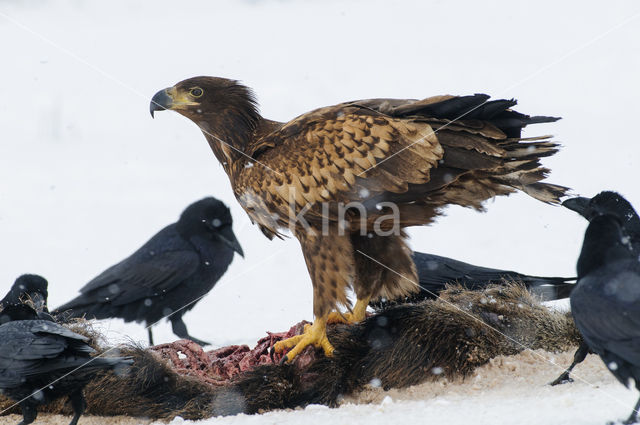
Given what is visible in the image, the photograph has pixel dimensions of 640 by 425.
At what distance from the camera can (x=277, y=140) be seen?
15.2 ft

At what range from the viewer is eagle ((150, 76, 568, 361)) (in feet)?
13.6

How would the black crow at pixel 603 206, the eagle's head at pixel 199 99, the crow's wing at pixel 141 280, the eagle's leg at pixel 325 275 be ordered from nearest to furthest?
1. the black crow at pixel 603 206
2. the eagle's leg at pixel 325 275
3. the eagle's head at pixel 199 99
4. the crow's wing at pixel 141 280

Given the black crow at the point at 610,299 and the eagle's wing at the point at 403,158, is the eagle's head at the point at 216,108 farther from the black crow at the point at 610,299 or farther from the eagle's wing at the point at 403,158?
the black crow at the point at 610,299

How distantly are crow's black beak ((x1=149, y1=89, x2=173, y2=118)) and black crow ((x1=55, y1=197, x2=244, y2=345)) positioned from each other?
1.46 m

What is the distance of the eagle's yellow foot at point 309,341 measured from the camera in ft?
13.7

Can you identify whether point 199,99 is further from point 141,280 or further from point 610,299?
point 610,299

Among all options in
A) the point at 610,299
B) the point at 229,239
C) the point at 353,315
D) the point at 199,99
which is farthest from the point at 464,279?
the point at 610,299

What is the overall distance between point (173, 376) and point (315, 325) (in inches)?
34.4

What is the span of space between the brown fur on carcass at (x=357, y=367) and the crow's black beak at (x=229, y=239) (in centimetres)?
217

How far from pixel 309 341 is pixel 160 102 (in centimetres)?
194

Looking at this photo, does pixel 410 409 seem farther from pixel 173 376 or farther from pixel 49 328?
pixel 49 328

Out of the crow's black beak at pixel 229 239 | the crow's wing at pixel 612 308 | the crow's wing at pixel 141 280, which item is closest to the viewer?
the crow's wing at pixel 612 308

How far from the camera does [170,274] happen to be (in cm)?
595

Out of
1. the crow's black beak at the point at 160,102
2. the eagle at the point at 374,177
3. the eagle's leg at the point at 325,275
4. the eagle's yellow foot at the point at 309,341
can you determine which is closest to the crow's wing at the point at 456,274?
the eagle at the point at 374,177
